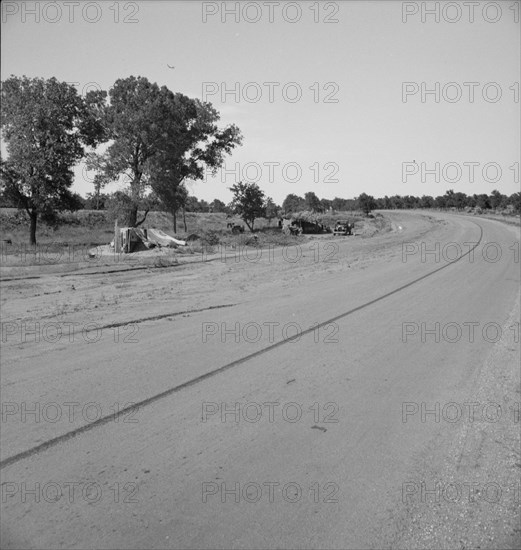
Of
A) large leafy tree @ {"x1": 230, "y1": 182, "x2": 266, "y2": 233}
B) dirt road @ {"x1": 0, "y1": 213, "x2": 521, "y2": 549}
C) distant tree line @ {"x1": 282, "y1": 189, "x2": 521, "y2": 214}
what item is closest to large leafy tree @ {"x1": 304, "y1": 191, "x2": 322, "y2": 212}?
distant tree line @ {"x1": 282, "y1": 189, "x2": 521, "y2": 214}

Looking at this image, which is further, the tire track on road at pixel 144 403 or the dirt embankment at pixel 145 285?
the dirt embankment at pixel 145 285

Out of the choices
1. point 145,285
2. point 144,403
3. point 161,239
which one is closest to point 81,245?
point 161,239

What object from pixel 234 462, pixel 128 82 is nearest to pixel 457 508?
pixel 234 462

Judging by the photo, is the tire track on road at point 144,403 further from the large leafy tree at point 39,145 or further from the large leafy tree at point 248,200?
the large leafy tree at point 248,200

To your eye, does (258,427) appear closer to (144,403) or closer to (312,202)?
(144,403)

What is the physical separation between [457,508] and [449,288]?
11.4 m

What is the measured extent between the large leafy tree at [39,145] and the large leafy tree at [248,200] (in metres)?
18.2

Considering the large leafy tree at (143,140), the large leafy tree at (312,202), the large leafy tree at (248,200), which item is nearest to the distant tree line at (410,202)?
the large leafy tree at (312,202)

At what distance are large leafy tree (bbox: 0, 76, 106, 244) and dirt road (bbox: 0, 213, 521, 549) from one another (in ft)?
68.1

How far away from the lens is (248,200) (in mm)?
47125

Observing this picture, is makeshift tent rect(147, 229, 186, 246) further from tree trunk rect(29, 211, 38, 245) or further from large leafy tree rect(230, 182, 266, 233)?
large leafy tree rect(230, 182, 266, 233)

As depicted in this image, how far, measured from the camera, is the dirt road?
379 cm

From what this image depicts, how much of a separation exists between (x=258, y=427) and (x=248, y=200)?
42.8 metres

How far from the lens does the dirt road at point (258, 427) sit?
3791 mm
